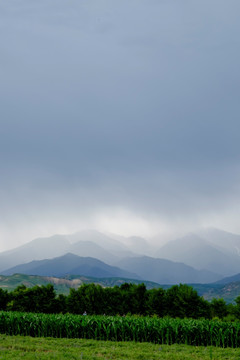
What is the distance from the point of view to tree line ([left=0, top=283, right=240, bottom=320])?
21.7 metres

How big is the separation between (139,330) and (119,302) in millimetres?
10244

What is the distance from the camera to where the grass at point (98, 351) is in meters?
11.0

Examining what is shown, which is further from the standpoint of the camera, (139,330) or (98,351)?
(139,330)

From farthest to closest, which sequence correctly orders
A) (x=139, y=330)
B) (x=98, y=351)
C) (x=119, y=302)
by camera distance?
(x=119, y=302) < (x=139, y=330) < (x=98, y=351)

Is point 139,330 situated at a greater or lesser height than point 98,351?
greater

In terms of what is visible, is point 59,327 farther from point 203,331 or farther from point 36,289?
point 36,289

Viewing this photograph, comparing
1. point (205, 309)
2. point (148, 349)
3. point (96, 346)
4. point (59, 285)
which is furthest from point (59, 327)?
point (59, 285)

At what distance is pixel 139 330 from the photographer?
14.1 meters

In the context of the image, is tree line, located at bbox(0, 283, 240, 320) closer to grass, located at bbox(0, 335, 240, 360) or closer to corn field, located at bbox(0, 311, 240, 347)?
corn field, located at bbox(0, 311, 240, 347)

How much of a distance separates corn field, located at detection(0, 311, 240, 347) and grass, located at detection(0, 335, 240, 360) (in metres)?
0.87

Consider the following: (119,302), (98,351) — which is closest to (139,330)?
(98,351)

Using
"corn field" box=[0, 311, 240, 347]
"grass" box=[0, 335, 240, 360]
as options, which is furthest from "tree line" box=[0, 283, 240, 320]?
"grass" box=[0, 335, 240, 360]

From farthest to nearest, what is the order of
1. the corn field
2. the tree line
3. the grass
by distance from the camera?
the tree line, the corn field, the grass

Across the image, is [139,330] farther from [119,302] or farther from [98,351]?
[119,302]
